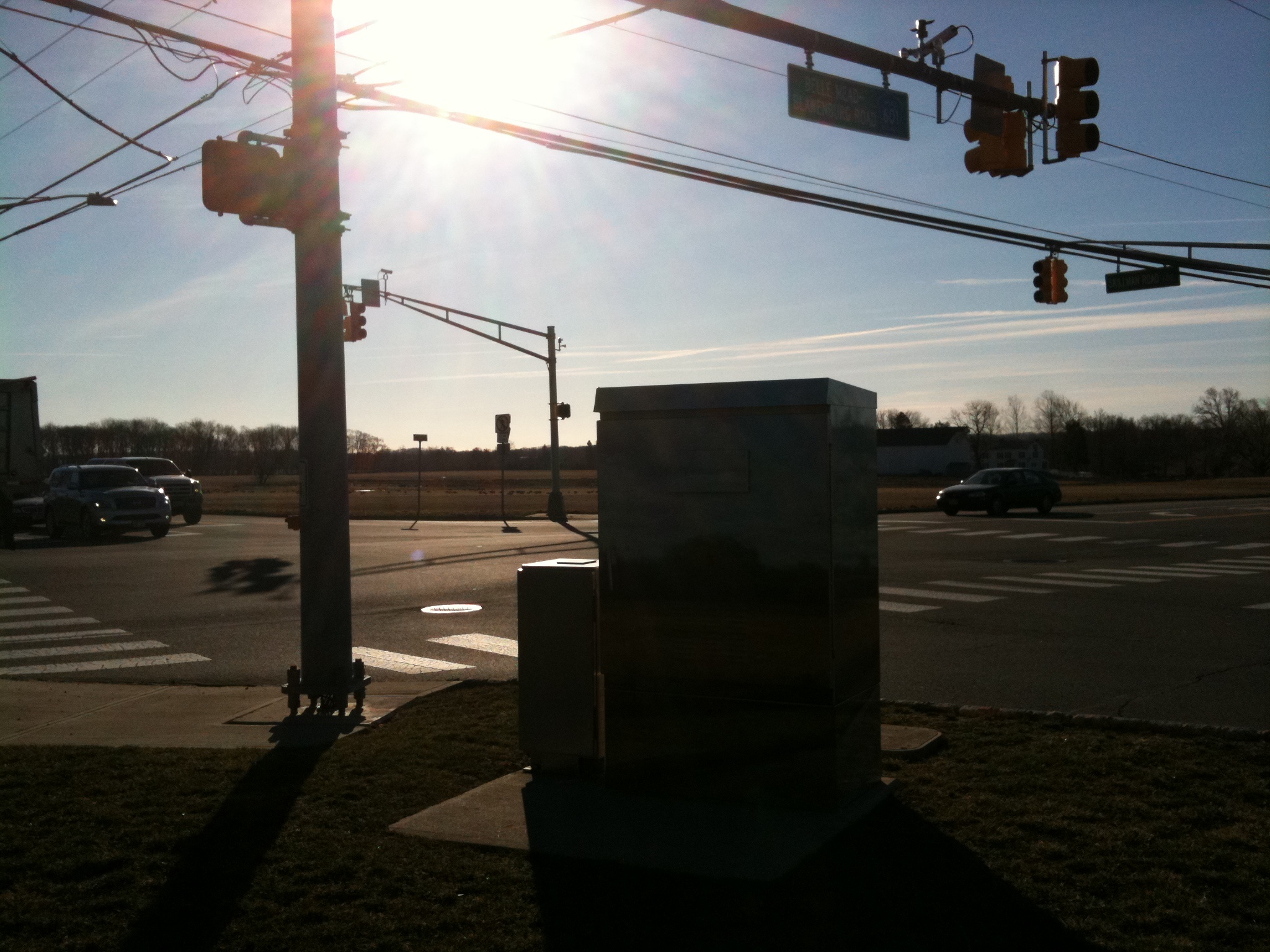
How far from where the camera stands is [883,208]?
1417 cm

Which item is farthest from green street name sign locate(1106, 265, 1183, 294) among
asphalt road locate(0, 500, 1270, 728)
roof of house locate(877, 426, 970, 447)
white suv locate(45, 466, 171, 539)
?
roof of house locate(877, 426, 970, 447)

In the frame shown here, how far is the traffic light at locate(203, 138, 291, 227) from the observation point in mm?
7883

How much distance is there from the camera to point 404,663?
10.7 m

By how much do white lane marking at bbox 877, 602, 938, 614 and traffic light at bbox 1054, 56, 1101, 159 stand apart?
17.9ft

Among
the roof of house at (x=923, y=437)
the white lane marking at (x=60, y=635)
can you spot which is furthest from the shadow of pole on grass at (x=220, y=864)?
the roof of house at (x=923, y=437)

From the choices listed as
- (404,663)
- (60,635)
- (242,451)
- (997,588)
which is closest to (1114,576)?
(997,588)

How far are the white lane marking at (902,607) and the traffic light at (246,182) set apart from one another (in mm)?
8434

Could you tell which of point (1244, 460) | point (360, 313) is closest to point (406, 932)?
point (360, 313)

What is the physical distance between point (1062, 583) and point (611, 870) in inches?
530

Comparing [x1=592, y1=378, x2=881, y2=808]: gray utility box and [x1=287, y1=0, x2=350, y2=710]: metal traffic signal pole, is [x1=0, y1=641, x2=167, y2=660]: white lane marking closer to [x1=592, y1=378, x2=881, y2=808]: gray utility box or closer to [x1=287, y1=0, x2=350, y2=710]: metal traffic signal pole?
[x1=287, y1=0, x2=350, y2=710]: metal traffic signal pole

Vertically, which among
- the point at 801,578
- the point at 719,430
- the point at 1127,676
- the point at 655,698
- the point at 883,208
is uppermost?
the point at 883,208

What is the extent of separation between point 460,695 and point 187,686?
105 inches

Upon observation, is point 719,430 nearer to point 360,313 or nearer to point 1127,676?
point 1127,676

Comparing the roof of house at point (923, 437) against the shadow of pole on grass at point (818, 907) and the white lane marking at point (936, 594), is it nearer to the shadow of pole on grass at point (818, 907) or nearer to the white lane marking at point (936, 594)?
the white lane marking at point (936, 594)
